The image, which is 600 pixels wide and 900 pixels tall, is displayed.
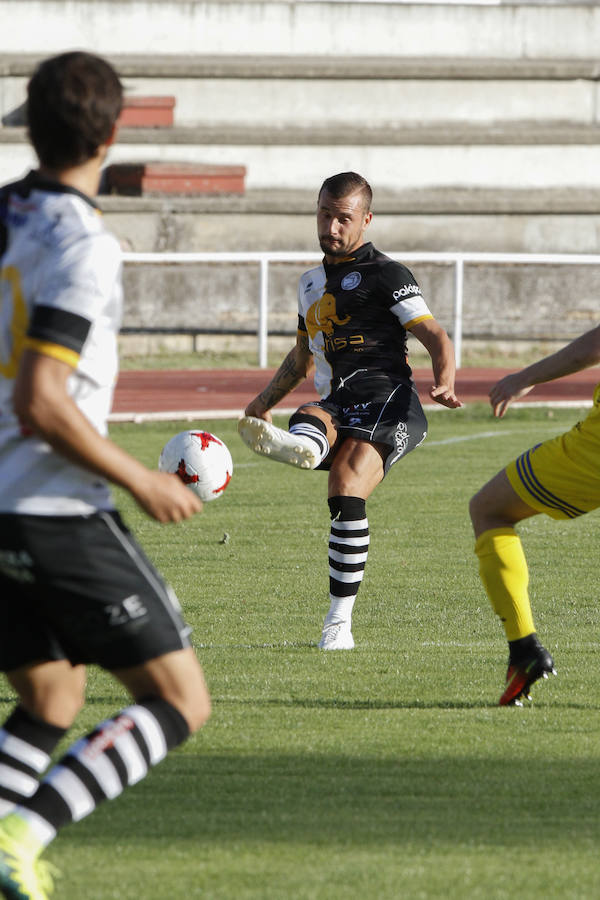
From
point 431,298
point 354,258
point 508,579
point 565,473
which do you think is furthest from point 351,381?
point 431,298

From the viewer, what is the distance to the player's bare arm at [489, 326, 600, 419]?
467cm

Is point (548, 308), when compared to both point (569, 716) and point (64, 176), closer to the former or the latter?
point (569, 716)

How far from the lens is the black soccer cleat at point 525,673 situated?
16.4 ft

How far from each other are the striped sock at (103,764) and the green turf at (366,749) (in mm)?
362

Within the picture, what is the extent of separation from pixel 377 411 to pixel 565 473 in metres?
1.72

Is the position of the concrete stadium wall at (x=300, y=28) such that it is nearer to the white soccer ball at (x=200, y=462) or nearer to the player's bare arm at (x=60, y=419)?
the white soccer ball at (x=200, y=462)

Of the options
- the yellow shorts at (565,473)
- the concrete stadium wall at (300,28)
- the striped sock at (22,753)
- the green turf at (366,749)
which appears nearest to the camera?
the striped sock at (22,753)

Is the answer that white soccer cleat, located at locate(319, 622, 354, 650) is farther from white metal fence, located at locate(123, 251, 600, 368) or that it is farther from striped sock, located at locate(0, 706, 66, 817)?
white metal fence, located at locate(123, 251, 600, 368)

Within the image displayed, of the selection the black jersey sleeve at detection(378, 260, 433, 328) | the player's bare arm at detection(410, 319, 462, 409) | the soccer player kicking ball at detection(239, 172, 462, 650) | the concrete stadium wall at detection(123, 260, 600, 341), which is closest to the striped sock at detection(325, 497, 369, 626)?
the soccer player kicking ball at detection(239, 172, 462, 650)

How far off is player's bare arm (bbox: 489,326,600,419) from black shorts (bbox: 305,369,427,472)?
5.47 ft

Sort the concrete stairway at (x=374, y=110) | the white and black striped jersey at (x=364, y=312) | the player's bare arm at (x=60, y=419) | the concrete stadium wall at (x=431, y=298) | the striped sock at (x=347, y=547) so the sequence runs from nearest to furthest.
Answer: the player's bare arm at (x=60, y=419) → the striped sock at (x=347, y=547) → the white and black striped jersey at (x=364, y=312) → the concrete stadium wall at (x=431, y=298) → the concrete stairway at (x=374, y=110)

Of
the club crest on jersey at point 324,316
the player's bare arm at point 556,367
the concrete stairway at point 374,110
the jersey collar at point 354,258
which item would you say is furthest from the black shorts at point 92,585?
the concrete stairway at point 374,110

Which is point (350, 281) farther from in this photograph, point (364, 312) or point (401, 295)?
point (401, 295)

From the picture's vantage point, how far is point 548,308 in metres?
22.6
